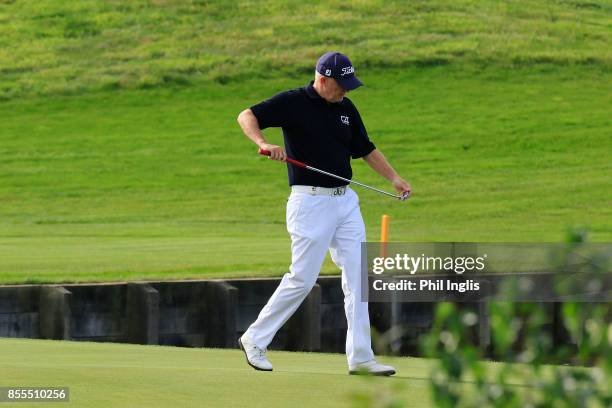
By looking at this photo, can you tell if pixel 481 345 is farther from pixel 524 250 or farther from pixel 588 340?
pixel 588 340

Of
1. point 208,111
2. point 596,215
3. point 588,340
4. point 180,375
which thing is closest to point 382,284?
point 180,375

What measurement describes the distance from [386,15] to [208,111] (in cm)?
1099

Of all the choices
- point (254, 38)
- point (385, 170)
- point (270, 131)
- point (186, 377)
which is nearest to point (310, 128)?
point (385, 170)

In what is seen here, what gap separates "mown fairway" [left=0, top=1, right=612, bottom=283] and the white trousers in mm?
16885

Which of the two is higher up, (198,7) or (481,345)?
(198,7)

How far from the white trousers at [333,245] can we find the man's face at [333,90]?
610 millimetres

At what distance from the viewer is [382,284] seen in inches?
698

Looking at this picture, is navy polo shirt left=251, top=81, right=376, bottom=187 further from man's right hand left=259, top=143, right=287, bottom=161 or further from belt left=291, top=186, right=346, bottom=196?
man's right hand left=259, top=143, right=287, bottom=161

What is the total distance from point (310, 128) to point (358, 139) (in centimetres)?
48

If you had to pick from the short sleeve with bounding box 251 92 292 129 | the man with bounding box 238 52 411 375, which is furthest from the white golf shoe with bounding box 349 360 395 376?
the short sleeve with bounding box 251 92 292 129

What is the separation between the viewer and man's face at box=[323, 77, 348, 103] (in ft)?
36.2

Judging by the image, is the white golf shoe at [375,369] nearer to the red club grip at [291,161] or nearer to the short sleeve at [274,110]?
the red club grip at [291,161]

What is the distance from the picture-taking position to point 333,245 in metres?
11.1

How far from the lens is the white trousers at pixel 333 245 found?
10883 millimetres
